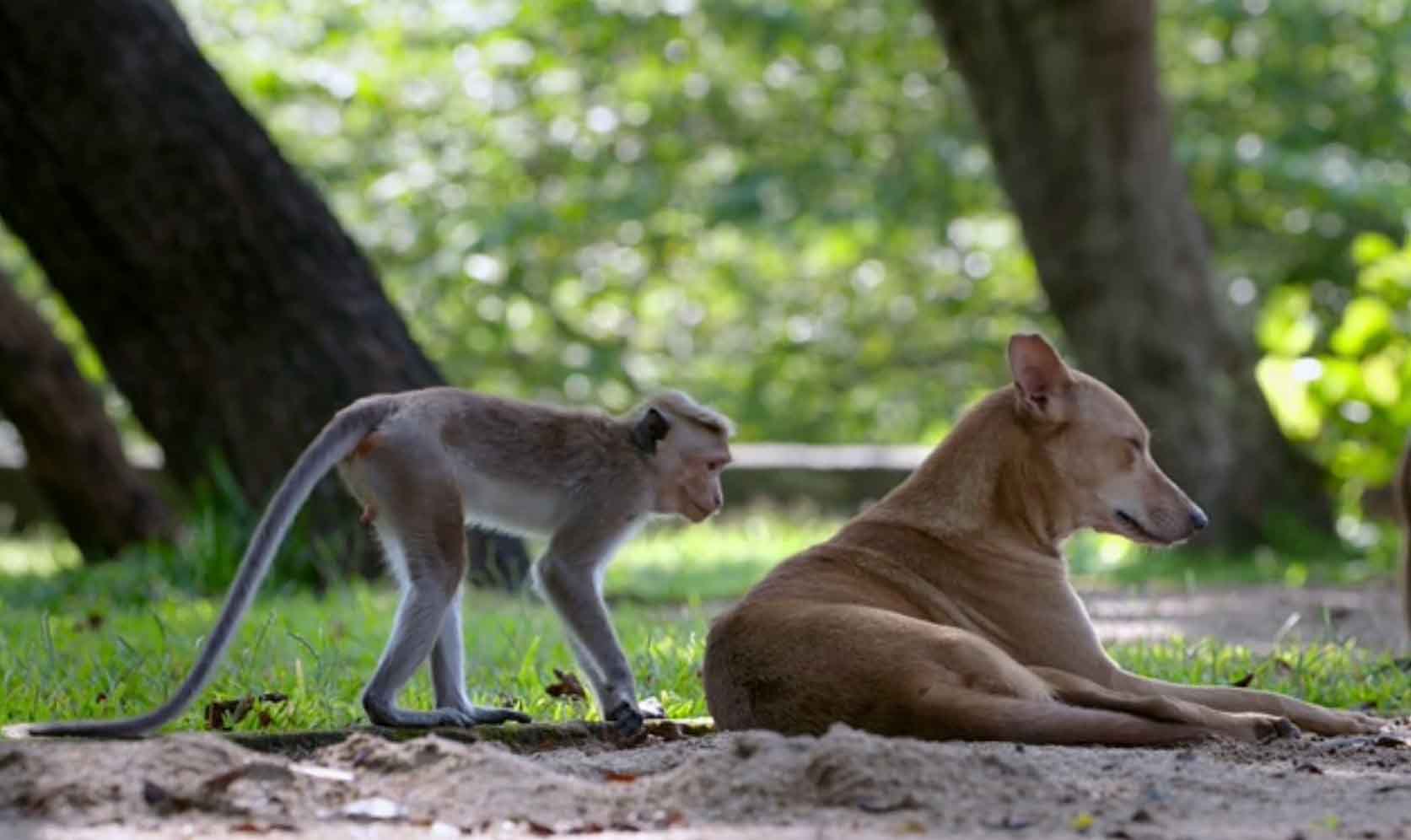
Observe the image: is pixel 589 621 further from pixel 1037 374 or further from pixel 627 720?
pixel 1037 374

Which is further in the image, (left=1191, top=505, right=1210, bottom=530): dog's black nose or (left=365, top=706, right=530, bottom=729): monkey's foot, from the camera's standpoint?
(left=1191, top=505, right=1210, bottom=530): dog's black nose

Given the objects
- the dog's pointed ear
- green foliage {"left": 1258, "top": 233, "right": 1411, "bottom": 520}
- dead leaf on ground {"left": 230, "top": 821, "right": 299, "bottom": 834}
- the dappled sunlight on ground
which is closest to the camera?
dead leaf on ground {"left": 230, "top": 821, "right": 299, "bottom": 834}

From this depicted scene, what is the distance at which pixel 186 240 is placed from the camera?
10156mm

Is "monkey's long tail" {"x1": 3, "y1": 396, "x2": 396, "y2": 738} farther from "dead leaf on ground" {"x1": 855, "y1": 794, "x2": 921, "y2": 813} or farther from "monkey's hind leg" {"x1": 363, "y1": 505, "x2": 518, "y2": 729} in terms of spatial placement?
"dead leaf on ground" {"x1": 855, "y1": 794, "x2": 921, "y2": 813}

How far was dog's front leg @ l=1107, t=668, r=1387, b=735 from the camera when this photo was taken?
18.1ft

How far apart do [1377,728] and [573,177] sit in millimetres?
14426

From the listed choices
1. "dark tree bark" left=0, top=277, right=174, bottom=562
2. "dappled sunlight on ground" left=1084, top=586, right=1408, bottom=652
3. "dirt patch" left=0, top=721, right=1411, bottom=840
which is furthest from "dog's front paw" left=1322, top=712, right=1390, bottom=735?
"dark tree bark" left=0, top=277, right=174, bottom=562

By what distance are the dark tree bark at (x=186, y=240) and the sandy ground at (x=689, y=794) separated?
5637 mm

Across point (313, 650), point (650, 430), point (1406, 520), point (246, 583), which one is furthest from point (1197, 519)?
point (246, 583)

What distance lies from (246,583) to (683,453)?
1.67 meters

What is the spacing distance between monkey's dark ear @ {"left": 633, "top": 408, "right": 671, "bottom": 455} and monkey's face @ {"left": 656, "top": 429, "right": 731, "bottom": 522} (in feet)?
0.13

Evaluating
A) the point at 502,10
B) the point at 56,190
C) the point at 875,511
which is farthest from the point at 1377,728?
the point at 502,10

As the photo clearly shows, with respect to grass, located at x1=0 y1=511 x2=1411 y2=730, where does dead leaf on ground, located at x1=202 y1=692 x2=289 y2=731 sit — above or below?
above

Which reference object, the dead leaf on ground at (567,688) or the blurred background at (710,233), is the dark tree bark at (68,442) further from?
the dead leaf on ground at (567,688)
